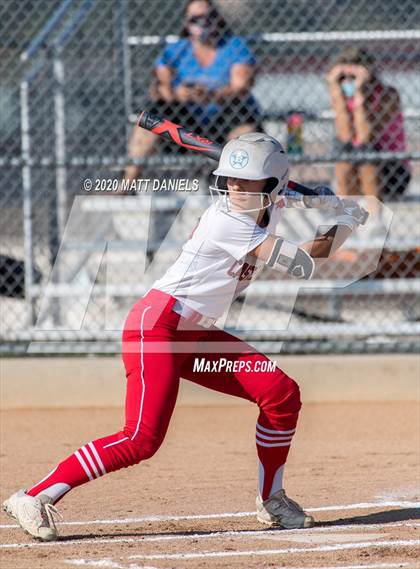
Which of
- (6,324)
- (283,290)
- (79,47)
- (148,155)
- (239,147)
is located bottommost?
(6,324)

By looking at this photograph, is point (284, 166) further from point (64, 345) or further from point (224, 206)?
point (64, 345)

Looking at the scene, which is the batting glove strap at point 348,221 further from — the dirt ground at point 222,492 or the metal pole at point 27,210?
the metal pole at point 27,210

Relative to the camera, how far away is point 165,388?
446cm

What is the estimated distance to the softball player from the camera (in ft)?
14.4

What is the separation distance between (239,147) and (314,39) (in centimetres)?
458

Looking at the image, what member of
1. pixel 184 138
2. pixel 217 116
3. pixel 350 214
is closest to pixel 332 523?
pixel 350 214

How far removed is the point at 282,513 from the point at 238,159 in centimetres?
152

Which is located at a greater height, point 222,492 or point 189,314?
point 189,314

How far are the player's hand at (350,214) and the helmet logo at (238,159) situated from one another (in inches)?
20.7

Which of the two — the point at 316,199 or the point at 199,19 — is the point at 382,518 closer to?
the point at 316,199

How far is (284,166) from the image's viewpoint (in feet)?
15.0

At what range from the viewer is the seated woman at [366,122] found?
8297mm

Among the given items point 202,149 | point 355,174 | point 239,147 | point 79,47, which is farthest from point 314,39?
point 239,147

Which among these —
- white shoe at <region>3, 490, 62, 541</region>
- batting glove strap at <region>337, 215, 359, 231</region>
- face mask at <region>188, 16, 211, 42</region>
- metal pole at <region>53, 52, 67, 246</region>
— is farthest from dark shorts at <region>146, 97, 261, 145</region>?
white shoe at <region>3, 490, 62, 541</region>
